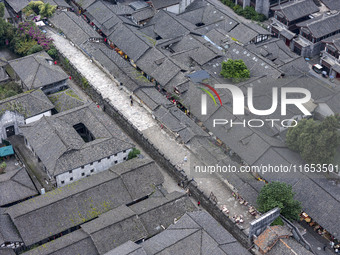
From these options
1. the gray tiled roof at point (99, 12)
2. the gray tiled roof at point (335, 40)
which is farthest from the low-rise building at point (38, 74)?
the gray tiled roof at point (335, 40)

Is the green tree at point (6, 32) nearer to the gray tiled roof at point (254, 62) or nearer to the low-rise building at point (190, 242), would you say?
the gray tiled roof at point (254, 62)

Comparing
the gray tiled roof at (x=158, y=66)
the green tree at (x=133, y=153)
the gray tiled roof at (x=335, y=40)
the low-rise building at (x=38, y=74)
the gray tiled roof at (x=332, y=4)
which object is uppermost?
the low-rise building at (x=38, y=74)

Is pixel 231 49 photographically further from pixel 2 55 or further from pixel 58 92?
pixel 2 55

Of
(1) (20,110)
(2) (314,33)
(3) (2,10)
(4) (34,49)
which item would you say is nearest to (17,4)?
(3) (2,10)

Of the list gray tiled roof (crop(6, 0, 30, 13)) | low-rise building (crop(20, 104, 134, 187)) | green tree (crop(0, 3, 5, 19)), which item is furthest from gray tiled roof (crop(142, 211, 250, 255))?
gray tiled roof (crop(6, 0, 30, 13))

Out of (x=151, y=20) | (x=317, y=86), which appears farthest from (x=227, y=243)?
(x=151, y=20)

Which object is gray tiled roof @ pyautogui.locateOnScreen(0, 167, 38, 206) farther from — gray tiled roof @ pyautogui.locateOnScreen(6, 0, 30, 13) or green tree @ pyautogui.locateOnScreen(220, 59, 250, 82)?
gray tiled roof @ pyautogui.locateOnScreen(6, 0, 30, 13)
